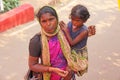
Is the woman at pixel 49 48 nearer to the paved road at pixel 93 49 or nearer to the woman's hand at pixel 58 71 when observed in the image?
the woman's hand at pixel 58 71

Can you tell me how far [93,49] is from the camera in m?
6.45

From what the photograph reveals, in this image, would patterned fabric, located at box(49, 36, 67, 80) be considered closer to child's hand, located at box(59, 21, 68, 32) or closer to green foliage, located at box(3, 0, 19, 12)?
child's hand, located at box(59, 21, 68, 32)

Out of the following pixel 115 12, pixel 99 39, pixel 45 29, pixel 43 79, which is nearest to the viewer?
pixel 45 29

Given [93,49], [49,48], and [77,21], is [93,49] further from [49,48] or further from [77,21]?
[49,48]

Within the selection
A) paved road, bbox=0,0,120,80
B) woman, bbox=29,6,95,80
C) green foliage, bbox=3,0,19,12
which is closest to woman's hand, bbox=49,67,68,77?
woman, bbox=29,6,95,80

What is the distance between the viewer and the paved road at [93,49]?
5548 millimetres

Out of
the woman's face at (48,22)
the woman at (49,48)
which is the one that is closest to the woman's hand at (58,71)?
the woman at (49,48)

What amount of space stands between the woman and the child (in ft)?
0.82

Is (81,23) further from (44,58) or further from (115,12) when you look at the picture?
(115,12)

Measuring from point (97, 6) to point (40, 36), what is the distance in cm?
631

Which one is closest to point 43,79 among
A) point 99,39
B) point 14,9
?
point 99,39

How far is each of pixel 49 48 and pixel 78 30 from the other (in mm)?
549

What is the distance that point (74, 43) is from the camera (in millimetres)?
3324

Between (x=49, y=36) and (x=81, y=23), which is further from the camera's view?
(x=81, y=23)
